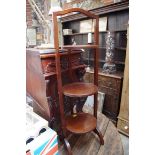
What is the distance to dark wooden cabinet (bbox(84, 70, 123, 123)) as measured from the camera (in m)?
2.23

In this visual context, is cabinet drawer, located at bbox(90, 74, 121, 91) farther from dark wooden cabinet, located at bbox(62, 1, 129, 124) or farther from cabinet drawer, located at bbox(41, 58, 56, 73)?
cabinet drawer, located at bbox(41, 58, 56, 73)

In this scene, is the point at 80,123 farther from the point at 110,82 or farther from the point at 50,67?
the point at 110,82

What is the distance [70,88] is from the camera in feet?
3.84

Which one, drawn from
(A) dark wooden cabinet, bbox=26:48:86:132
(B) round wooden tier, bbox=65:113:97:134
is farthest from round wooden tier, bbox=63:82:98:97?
(B) round wooden tier, bbox=65:113:97:134

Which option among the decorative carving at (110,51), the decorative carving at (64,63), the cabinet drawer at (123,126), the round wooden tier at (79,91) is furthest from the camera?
the decorative carving at (110,51)

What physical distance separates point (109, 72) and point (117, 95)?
393 millimetres

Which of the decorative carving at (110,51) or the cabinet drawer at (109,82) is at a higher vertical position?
the decorative carving at (110,51)

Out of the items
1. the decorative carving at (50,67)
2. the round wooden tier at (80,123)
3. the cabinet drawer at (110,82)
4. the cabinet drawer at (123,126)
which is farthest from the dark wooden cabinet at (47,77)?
the cabinet drawer at (123,126)

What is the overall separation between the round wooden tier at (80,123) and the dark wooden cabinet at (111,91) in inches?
40.9

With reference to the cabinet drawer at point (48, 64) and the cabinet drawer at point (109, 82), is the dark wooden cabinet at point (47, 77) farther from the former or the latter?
the cabinet drawer at point (109, 82)

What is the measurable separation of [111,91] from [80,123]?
122cm

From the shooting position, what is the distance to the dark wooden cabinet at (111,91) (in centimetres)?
223
